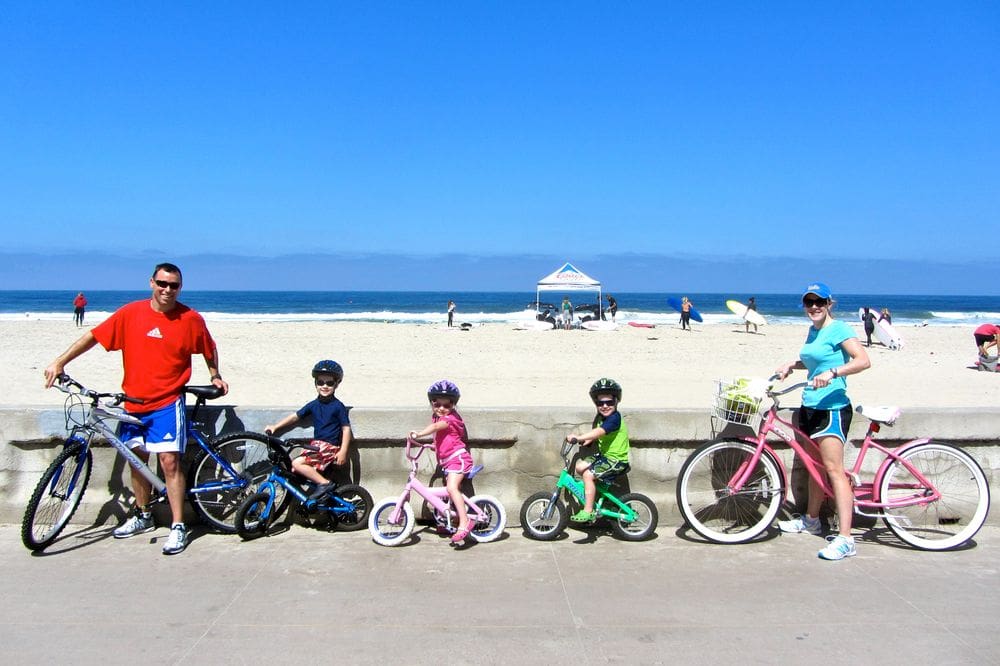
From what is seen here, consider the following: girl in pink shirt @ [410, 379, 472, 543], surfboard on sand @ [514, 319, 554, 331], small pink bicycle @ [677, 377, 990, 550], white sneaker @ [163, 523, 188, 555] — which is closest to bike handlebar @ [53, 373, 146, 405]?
white sneaker @ [163, 523, 188, 555]

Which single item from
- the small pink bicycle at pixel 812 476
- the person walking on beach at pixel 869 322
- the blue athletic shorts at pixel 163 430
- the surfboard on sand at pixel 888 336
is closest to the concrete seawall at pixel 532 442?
the small pink bicycle at pixel 812 476

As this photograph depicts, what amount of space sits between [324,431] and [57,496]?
1.65 m

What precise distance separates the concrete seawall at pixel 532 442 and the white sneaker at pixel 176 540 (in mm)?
726

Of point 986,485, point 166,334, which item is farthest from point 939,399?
point 166,334

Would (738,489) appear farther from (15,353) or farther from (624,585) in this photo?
(15,353)

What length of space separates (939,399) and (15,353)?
983 inches

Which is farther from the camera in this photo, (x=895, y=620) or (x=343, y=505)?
(x=343, y=505)

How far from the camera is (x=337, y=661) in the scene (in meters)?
3.27

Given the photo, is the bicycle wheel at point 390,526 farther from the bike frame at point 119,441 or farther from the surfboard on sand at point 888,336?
the surfboard on sand at point 888,336

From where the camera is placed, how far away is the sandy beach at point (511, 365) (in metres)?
14.5

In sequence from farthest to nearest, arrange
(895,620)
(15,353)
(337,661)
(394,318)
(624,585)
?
(394,318), (15,353), (624,585), (895,620), (337,661)

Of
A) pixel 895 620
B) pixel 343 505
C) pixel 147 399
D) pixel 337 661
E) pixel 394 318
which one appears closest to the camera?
pixel 337 661

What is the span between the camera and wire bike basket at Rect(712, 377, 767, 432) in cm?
466

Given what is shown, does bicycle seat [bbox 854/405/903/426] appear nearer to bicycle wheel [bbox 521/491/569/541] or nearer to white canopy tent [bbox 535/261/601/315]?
bicycle wheel [bbox 521/491/569/541]
